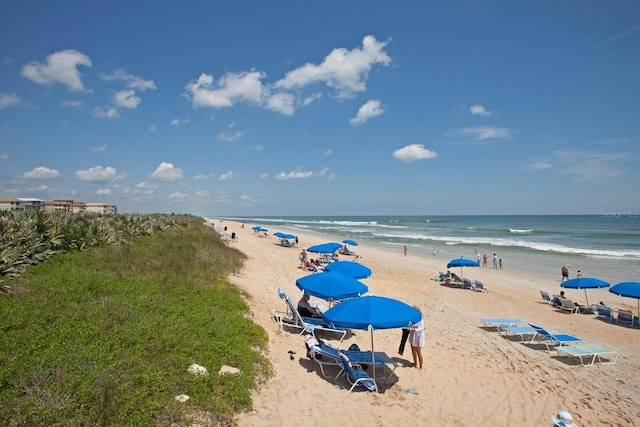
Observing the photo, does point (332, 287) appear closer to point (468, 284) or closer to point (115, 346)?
point (115, 346)

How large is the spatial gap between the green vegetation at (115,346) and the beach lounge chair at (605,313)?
1258 centimetres

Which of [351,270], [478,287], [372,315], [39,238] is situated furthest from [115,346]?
[478,287]

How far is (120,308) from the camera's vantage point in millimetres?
6539

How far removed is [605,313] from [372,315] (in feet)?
38.4

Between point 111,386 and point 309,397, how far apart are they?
10.1ft

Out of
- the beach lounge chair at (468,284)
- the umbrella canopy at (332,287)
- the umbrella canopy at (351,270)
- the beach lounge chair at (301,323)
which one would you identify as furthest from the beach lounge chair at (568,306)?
the umbrella canopy at (332,287)

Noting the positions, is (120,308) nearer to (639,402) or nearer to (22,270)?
(22,270)

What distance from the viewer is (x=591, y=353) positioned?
27.8 ft

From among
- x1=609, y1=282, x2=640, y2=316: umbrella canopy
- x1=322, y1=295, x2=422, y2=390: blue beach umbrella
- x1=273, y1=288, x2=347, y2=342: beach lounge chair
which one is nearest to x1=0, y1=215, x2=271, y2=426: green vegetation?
x1=273, y1=288, x2=347, y2=342: beach lounge chair

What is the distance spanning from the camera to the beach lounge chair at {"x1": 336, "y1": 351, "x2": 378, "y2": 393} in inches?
253

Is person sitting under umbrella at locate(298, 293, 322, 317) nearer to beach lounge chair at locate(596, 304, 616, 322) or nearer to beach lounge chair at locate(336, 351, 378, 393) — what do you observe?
beach lounge chair at locate(336, 351, 378, 393)

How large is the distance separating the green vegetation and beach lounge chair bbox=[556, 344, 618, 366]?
737 cm

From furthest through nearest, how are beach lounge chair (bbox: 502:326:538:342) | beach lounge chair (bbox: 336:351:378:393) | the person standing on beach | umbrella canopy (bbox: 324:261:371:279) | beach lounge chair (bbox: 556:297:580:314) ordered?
beach lounge chair (bbox: 556:297:580:314) < umbrella canopy (bbox: 324:261:371:279) < beach lounge chair (bbox: 502:326:538:342) < the person standing on beach < beach lounge chair (bbox: 336:351:378:393)

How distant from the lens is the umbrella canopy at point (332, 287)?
807 centimetres
